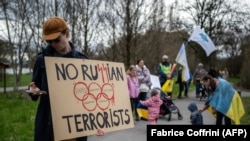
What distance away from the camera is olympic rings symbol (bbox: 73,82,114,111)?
3.78 m

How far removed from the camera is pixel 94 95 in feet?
12.8

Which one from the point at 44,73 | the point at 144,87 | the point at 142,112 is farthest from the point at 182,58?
the point at 44,73

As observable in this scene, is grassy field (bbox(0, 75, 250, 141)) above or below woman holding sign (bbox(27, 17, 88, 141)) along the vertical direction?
below

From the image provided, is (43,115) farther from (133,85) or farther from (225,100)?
(133,85)

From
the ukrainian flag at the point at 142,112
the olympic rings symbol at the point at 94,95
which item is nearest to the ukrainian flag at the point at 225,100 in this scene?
the ukrainian flag at the point at 142,112

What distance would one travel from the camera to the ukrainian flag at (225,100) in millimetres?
8672

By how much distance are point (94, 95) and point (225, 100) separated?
5.36 m

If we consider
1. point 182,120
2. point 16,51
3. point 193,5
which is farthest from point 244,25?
point 182,120

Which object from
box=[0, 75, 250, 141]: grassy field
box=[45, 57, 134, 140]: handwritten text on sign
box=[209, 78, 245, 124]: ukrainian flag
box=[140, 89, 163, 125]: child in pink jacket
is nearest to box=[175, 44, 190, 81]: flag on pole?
box=[0, 75, 250, 141]: grassy field

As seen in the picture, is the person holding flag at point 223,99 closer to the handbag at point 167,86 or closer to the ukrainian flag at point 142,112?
the ukrainian flag at point 142,112

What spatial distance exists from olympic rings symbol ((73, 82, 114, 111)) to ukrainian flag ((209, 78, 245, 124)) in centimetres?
506

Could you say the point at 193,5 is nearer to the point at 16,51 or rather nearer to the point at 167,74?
the point at 16,51

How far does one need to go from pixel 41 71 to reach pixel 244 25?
37949mm

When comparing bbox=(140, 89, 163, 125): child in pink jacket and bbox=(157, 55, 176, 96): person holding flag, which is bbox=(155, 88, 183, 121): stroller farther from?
bbox=(157, 55, 176, 96): person holding flag
